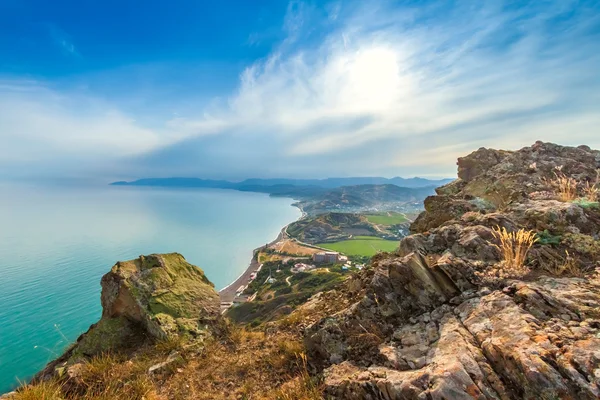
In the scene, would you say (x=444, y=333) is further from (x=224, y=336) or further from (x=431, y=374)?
(x=224, y=336)

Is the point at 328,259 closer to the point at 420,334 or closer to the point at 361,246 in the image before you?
the point at 361,246

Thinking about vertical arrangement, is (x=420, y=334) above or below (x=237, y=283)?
above

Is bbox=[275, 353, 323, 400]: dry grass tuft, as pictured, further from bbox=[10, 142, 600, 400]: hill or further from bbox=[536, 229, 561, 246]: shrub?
bbox=[536, 229, 561, 246]: shrub

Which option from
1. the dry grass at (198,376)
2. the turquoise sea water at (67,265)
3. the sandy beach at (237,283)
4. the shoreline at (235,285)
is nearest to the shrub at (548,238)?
the dry grass at (198,376)

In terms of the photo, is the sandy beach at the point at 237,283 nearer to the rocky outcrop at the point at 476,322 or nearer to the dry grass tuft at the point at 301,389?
the dry grass tuft at the point at 301,389

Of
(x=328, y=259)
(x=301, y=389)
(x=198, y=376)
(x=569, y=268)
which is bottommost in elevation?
(x=328, y=259)

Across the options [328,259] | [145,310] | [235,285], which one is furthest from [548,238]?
[328,259]
